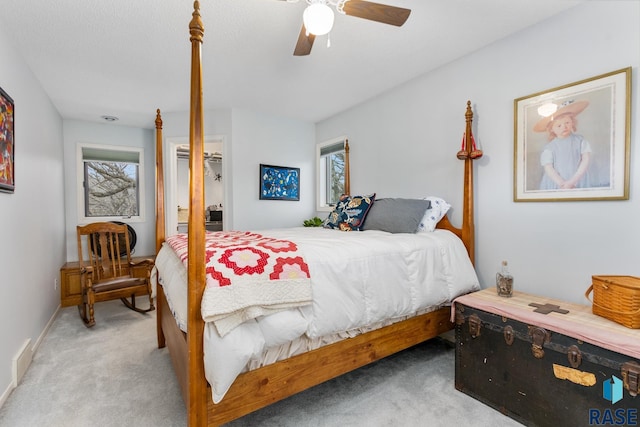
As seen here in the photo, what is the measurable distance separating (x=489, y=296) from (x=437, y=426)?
0.82m

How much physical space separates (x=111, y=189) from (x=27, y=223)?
2030 millimetres

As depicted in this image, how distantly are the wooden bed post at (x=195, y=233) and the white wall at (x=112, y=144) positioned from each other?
3.12 metres

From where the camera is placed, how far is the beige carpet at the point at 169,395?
5.24 feet

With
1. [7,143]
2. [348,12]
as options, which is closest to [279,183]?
[7,143]

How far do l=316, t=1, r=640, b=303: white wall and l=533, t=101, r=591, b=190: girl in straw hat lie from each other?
15cm

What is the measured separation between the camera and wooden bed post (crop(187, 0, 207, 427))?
3.90 ft

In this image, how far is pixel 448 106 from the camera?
2611mm

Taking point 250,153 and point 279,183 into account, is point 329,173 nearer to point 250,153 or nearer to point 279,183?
point 279,183

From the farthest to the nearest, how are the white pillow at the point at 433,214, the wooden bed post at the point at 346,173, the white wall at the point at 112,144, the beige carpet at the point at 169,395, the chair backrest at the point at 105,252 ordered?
the white wall at the point at 112,144
the wooden bed post at the point at 346,173
the chair backrest at the point at 105,252
the white pillow at the point at 433,214
the beige carpet at the point at 169,395

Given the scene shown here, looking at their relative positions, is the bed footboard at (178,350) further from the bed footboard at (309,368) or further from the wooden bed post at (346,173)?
the wooden bed post at (346,173)

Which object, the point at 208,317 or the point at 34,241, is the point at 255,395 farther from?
the point at 34,241

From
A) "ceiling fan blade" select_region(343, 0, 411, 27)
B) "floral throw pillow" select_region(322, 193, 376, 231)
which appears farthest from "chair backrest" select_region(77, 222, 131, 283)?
"ceiling fan blade" select_region(343, 0, 411, 27)

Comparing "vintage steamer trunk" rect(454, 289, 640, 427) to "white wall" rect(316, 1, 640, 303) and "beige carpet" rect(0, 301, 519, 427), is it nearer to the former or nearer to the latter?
"beige carpet" rect(0, 301, 519, 427)

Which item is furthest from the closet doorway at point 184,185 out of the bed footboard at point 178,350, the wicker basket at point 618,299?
the wicker basket at point 618,299
